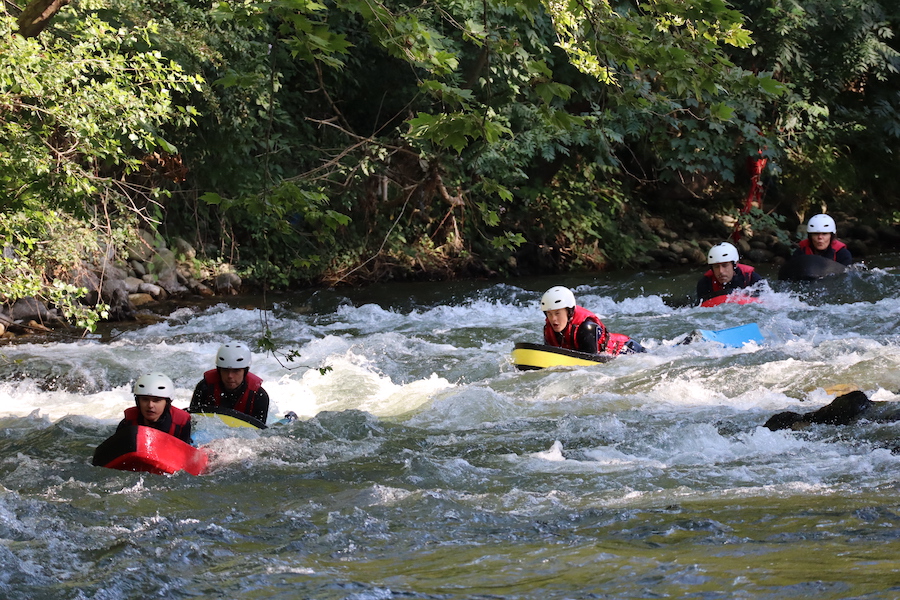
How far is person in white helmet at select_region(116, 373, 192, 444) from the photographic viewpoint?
6000 mm

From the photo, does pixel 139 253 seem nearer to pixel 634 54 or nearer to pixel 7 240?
pixel 7 240

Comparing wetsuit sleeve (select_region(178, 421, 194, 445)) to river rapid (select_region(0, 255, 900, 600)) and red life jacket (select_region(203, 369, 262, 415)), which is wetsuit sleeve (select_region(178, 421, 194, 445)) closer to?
river rapid (select_region(0, 255, 900, 600))

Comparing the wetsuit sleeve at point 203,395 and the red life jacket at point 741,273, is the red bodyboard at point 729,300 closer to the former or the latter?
the red life jacket at point 741,273

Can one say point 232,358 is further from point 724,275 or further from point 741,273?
point 741,273

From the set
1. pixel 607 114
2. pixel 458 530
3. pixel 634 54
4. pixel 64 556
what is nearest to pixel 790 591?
pixel 458 530

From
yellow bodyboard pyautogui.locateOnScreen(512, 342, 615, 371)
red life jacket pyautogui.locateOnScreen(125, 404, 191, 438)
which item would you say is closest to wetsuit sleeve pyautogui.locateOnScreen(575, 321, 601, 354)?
yellow bodyboard pyautogui.locateOnScreen(512, 342, 615, 371)

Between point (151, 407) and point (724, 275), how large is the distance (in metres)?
7.43

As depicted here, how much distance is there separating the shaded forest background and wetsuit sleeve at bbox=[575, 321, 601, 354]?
4.73 ft

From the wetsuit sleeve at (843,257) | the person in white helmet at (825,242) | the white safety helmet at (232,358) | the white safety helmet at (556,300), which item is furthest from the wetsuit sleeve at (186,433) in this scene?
the wetsuit sleeve at (843,257)

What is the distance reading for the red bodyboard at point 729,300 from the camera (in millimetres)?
11281

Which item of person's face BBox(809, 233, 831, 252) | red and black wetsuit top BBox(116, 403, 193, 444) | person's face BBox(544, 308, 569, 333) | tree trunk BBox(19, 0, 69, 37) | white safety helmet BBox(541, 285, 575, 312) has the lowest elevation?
red and black wetsuit top BBox(116, 403, 193, 444)

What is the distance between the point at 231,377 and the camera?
7.11m

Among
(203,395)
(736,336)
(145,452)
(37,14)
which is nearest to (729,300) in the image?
(736,336)

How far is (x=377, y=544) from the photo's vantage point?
161 inches
